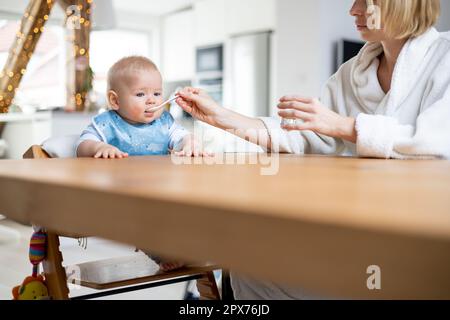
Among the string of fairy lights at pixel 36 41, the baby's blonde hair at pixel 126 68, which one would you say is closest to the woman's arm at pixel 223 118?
the baby's blonde hair at pixel 126 68

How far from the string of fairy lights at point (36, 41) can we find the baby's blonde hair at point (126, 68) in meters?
1.19

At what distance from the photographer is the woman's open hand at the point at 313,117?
3.27 feet

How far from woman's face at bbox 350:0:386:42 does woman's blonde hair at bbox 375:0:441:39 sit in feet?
0.05

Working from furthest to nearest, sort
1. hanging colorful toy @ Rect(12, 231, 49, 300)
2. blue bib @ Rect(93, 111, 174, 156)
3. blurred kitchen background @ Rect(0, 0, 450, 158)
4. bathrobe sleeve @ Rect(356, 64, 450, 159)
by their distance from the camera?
blurred kitchen background @ Rect(0, 0, 450, 158)
blue bib @ Rect(93, 111, 174, 156)
hanging colorful toy @ Rect(12, 231, 49, 300)
bathrobe sleeve @ Rect(356, 64, 450, 159)

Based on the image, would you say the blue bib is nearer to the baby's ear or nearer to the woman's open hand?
the baby's ear

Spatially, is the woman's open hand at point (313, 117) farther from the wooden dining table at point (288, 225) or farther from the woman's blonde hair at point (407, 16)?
the wooden dining table at point (288, 225)

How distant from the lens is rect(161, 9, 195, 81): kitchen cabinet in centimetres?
742

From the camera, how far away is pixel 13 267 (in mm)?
2797

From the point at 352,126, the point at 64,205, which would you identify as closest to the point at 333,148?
the point at 352,126

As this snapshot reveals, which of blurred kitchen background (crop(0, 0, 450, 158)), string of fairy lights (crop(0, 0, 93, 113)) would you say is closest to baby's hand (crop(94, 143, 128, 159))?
blurred kitchen background (crop(0, 0, 450, 158))

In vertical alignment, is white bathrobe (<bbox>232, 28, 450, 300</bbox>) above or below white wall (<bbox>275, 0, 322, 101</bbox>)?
below

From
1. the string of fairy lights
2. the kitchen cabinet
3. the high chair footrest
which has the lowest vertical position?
the high chair footrest

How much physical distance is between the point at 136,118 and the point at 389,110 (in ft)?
2.19
